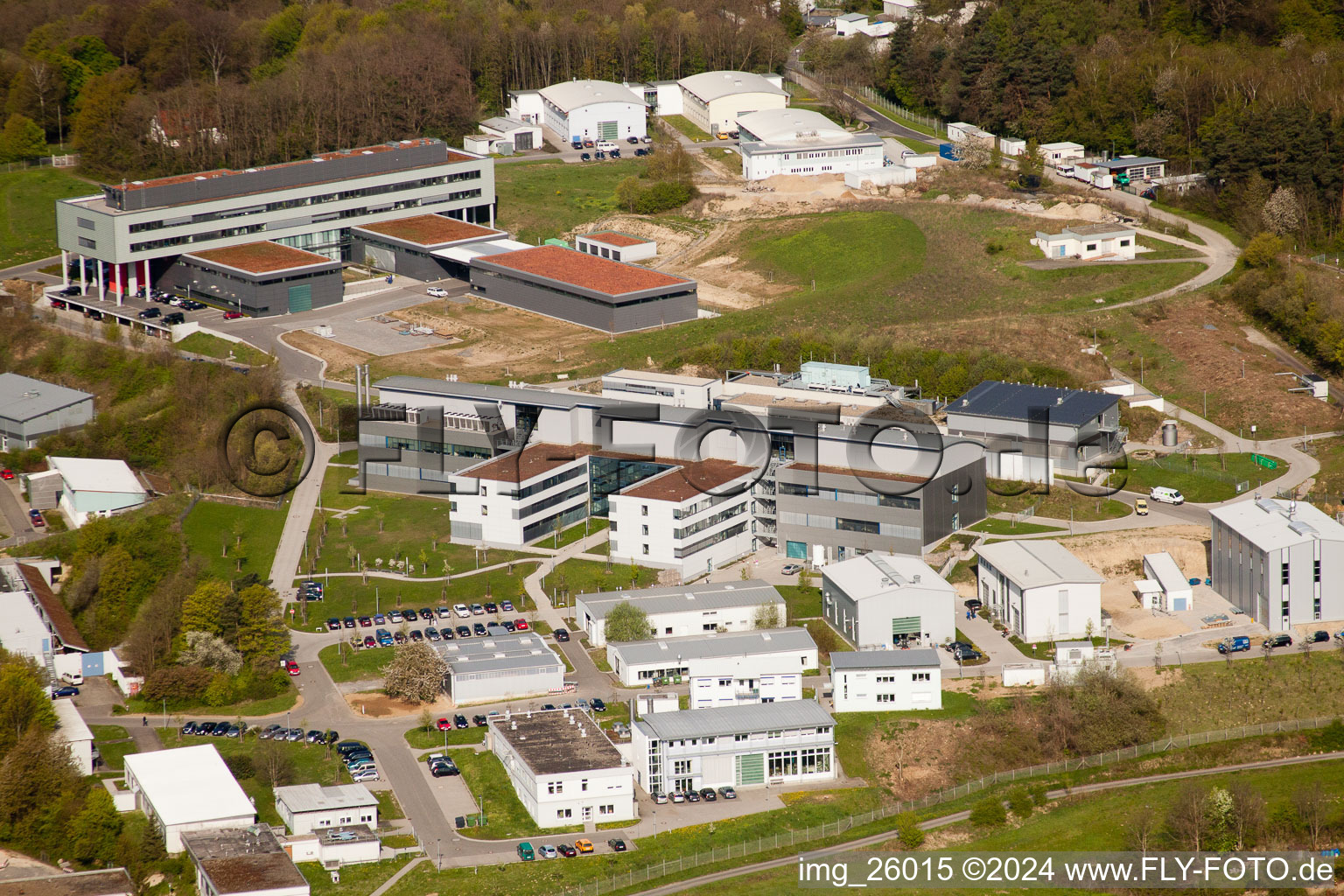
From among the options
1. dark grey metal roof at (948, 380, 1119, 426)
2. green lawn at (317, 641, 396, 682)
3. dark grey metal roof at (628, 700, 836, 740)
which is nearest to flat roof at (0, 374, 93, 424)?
green lawn at (317, 641, 396, 682)

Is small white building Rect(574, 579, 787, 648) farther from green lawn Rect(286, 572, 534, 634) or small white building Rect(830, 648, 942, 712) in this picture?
small white building Rect(830, 648, 942, 712)

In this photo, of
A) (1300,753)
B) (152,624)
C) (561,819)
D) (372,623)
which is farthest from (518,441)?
(1300,753)

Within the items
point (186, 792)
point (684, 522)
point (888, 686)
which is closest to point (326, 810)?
point (186, 792)

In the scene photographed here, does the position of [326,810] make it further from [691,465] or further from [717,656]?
[691,465]

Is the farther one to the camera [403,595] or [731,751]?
[403,595]

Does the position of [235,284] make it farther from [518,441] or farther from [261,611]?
[261,611]
